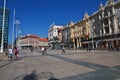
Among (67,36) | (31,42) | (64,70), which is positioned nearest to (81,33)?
(67,36)

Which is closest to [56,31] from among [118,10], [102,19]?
[102,19]

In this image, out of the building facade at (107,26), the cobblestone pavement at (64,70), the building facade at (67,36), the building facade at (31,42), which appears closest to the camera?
the cobblestone pavement at (64,70)

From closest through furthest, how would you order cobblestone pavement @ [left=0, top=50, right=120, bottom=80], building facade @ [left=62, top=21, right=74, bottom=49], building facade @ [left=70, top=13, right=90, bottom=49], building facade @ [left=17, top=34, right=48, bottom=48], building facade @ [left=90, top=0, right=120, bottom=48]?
1. cobblestone pavement @ [left=0, top=50, right=120, bottom=80]
2. building facade @ [left=90, top=0, right=120, bottom=48]
3. building facade @ [left=70, top=13, right=90, bottom=49]
4. building facade @ [left=62, top=21, right=74, bottom=49]
5. building facade @ [left=17, top=34, right=48, bottom=48]

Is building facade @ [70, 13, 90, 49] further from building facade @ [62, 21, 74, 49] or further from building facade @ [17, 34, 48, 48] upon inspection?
building facade @ [17, 34, 48, 48]

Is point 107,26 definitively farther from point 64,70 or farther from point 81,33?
point 64,70

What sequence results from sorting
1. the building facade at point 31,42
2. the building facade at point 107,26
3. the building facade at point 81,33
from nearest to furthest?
the building facade at point 107,26
the building facade at point 81,33
the building facade at point 31,42

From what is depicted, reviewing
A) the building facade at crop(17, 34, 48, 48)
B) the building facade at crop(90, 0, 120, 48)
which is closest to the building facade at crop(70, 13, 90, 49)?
the building facade at crop(90, 0, 120, 48)

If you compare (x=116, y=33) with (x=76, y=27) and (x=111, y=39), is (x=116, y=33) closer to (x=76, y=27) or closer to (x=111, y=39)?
(x=111, y=39)

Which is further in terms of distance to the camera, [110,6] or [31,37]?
[31,37]

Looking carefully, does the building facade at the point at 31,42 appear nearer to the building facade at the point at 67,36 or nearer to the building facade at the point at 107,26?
the building facade at the point at 67,36

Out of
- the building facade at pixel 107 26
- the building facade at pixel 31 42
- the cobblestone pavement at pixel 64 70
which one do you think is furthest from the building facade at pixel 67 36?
the cobblestone pavement at pixel 64 70

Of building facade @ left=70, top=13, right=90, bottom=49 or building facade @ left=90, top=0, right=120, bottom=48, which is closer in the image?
building facade @ left=90, top=0, right=120, bottom=48

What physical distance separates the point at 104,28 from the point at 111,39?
6.64m

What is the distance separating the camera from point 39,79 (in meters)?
7.06
